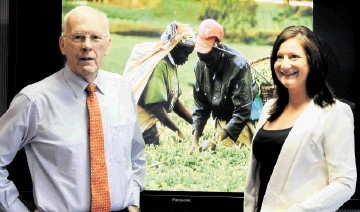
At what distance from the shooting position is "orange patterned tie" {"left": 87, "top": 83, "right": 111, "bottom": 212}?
2141mm

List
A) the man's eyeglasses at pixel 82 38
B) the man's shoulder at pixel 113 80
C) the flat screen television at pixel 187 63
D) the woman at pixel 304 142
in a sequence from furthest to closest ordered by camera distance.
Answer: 1. the flat screen television at pixel 187 63
2. the man's shoulder at pixel 113 80
3. the man's eyeglasses at pixel 82 38
4. the woman at pixel 304 142

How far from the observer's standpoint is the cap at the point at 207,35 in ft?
10.3

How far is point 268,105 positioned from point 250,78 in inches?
30.7

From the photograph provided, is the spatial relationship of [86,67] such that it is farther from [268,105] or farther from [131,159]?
[268,105]

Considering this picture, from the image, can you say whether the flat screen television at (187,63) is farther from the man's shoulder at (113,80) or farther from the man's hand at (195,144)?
the man's shoulder at (113,80)

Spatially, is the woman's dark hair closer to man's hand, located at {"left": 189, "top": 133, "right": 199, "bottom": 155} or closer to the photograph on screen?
the photograph on screen

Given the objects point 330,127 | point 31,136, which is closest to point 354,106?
point 330,127

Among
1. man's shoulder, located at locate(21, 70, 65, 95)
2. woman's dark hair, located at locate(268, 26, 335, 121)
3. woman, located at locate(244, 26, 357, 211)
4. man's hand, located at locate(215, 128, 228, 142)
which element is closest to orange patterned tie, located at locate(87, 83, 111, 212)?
man's shoulder, located at locate(21, 70, 65, 95)

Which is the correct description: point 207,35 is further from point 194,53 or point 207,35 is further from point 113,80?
point 113,80

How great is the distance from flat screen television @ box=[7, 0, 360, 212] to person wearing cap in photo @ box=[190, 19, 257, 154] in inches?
1.8

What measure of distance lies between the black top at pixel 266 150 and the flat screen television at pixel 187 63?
87 cm

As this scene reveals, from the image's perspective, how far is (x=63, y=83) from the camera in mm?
2207

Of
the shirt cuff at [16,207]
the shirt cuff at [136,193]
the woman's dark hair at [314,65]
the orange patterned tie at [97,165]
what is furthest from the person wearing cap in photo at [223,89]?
the shirt cuff at [16,207]

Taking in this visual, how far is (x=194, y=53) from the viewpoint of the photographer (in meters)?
3.16
